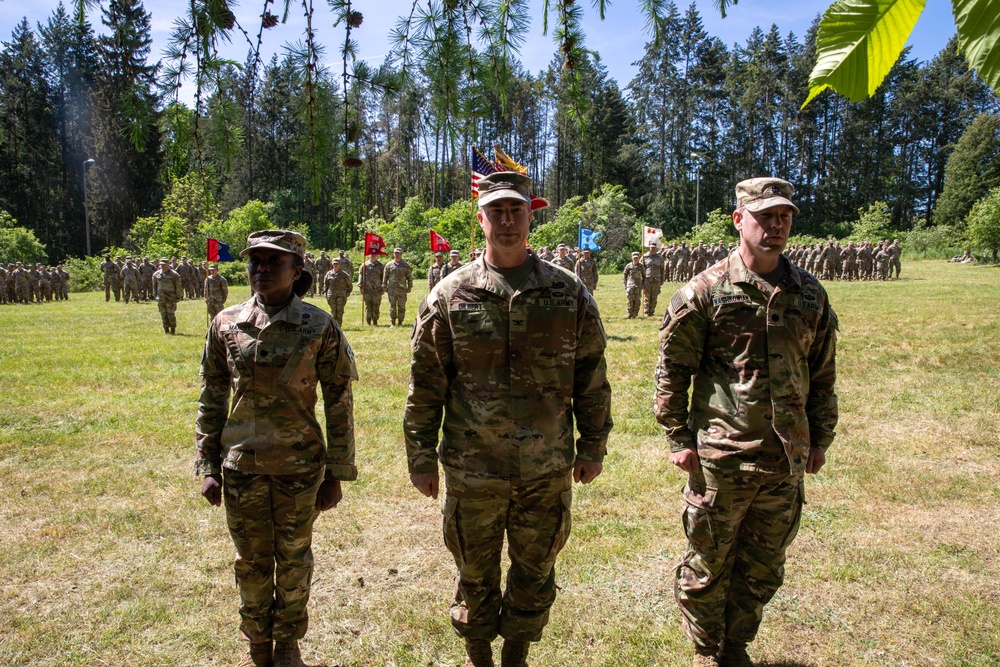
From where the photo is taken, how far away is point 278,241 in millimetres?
2828

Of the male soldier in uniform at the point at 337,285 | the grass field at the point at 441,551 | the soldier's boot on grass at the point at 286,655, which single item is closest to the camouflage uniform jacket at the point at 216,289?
the male soldier in uniform at the point at 337,285

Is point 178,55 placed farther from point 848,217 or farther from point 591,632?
point 848,217

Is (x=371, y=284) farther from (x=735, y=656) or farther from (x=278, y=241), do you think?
(x=735, y=656)

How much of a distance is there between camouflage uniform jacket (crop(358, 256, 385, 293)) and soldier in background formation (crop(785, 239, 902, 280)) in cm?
2114

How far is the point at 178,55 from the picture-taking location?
1.84 meters

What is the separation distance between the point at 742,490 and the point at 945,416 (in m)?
5.88

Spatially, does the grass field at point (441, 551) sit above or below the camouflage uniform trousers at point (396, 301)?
below

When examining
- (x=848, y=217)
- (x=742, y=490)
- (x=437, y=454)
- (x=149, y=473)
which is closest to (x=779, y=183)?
(x=742, y=490)

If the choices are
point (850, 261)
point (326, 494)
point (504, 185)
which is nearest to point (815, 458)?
point (504, 185)

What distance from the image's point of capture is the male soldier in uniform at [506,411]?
256cm

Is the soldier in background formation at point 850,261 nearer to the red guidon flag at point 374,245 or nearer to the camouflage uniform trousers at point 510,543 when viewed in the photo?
the red guidon flag at point 374,245

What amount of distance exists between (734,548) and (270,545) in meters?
2.07

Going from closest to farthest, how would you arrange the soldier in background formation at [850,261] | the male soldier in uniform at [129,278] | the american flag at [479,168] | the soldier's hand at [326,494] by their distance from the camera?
the soldier's hand at [326,494]
the american flag at [479,168]
the male soldier in uniform at [129,278]
the soldier in background formation at [850,261]

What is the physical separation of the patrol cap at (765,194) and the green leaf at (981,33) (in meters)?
2.25
